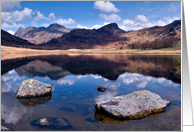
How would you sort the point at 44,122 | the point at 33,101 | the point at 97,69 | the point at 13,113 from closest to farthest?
the point at 44,122
the point at 13,113
the point at 33,101
the point at 97,69

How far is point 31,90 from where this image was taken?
15.2 metres

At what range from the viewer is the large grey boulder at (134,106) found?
406 inches

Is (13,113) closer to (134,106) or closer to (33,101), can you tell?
(33,101)

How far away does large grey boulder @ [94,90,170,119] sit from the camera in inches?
406

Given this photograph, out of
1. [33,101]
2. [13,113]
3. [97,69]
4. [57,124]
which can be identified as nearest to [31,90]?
[33,101]

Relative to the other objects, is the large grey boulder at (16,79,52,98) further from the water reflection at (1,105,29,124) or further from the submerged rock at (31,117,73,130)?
the submerged rock at (31,117,73,130)

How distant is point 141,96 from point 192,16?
714 cm

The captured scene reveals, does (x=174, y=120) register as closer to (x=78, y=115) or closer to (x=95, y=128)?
(x=95, y=128)

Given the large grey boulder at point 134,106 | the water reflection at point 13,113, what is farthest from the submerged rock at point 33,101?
the large grey boulder at point 134,106

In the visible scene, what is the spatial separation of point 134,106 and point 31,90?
10.6m

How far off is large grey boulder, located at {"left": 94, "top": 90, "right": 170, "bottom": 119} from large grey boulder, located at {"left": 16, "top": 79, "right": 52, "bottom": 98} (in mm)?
7158

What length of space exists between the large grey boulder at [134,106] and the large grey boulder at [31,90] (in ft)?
23.5

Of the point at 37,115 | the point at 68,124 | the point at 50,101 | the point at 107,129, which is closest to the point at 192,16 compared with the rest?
the point at 107,129

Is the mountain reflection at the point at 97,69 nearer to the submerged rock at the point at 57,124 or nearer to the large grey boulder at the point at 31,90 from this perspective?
the large grey boulder at the point at 31,90
